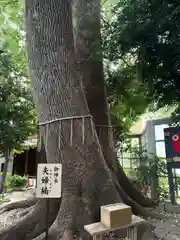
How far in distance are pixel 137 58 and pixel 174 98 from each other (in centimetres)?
83

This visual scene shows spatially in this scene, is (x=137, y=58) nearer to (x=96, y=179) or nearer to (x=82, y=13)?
(x=96, y=179)

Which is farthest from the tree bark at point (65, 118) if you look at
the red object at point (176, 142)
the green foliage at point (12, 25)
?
the green foliage at point (12, 25)

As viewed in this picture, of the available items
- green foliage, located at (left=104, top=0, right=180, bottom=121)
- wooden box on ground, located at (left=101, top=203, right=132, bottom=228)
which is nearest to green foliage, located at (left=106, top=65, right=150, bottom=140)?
green foliage, located at (left=104, top=0, right=180, bottom=121)

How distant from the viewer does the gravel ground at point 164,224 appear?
240cm

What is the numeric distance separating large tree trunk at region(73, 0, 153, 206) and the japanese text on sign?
1597 millimetres

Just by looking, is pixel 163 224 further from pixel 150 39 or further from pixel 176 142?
pixel 150 39

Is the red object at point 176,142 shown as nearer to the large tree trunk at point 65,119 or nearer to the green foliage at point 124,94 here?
the green foliage at point 124,94

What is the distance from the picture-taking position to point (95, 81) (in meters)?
3.64

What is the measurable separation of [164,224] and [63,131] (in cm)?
195

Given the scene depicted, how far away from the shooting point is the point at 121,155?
5977mm

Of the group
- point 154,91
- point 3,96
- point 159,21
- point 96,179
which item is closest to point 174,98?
point 154,91

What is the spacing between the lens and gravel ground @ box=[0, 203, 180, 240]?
240 cm

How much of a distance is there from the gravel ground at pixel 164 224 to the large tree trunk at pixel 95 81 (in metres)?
0.72

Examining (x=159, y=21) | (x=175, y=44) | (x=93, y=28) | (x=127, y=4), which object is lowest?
(x=175, y=44)
